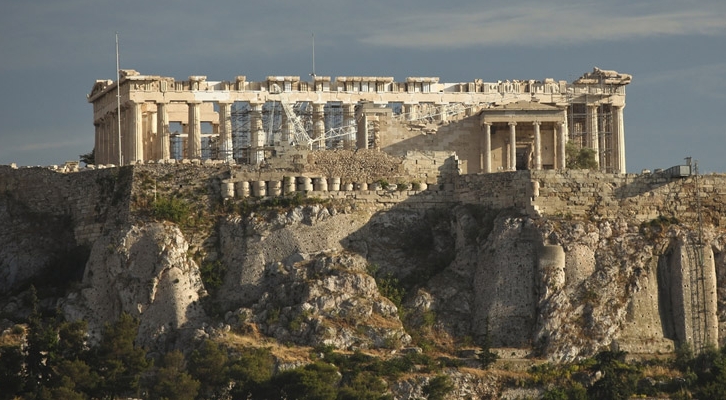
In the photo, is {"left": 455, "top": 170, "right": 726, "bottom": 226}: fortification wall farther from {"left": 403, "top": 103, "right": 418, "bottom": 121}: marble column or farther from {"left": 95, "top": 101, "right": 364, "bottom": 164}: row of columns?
{"left": 95, "top": 101, "right": 364, "bottom": 164}: row of columns

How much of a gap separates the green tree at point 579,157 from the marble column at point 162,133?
20.5 m

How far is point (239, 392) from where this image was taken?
93000 mm

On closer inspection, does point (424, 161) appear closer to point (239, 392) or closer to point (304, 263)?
point (304, 263)

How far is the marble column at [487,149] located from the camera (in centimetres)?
11319

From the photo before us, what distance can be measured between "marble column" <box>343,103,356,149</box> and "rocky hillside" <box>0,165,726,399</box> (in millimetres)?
13438

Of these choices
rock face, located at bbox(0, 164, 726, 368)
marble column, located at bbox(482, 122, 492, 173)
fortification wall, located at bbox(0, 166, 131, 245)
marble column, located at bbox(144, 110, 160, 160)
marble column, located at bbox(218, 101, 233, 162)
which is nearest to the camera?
rock face, located at bbox(0, 164, 726, 368)

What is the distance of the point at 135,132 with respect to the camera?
403ft

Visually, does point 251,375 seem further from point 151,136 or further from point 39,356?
point 151,136

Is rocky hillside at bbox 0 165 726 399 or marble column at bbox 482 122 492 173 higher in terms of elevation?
marble column at bbox 482 122 492 173

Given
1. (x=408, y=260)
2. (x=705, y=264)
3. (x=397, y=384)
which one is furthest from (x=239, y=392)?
(x=705, y=264)

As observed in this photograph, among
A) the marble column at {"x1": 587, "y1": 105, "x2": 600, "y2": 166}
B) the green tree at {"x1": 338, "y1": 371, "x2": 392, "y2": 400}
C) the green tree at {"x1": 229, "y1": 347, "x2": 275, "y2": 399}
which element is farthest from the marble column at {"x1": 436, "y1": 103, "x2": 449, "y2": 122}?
the green tree at {"x1": 229, "y1": 347, "x2": 275, "y2": 399}

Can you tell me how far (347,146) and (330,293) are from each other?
19912 mm

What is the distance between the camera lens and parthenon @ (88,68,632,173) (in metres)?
115

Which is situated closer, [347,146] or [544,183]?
[544,183]
